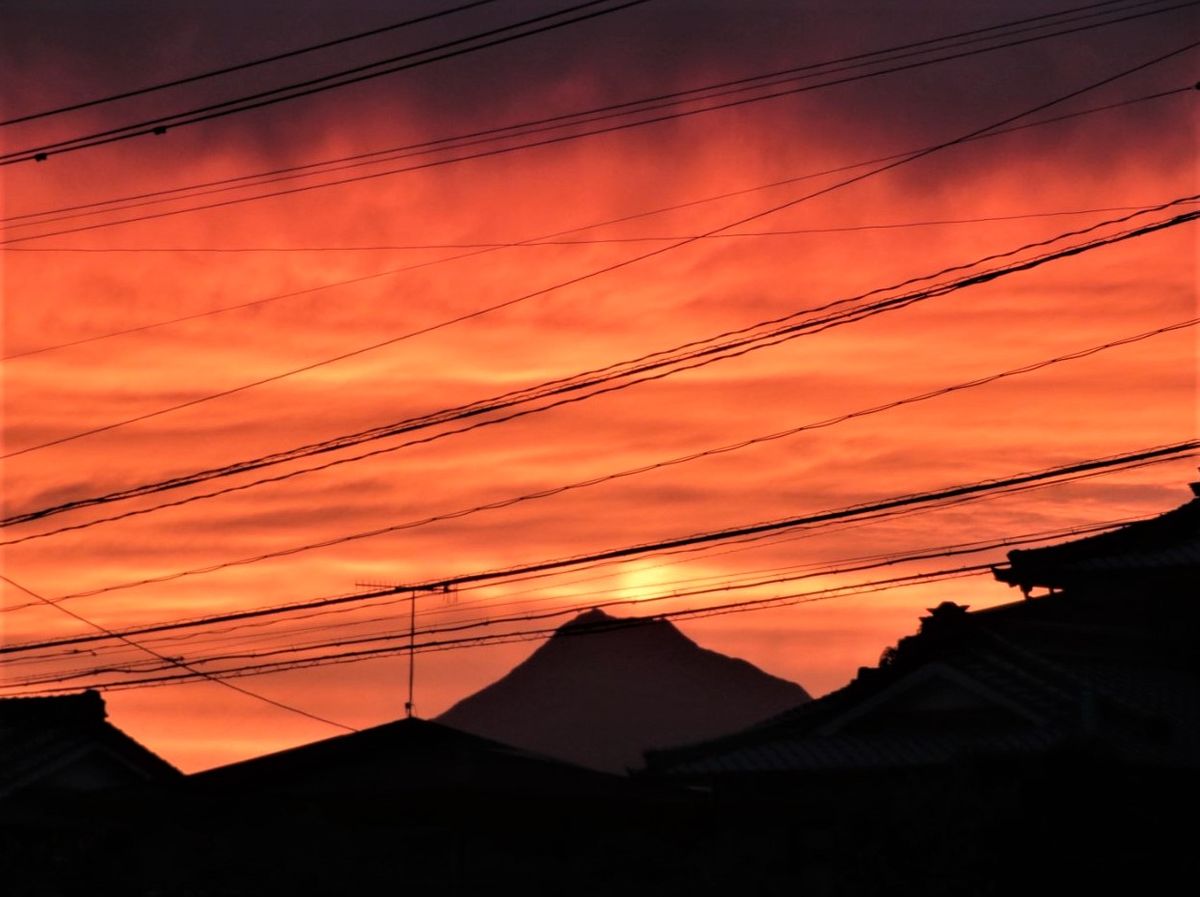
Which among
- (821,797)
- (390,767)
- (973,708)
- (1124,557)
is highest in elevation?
(1124,557)

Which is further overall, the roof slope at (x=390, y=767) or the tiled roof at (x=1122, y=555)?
the tiled roof at (x=1122, y=555)

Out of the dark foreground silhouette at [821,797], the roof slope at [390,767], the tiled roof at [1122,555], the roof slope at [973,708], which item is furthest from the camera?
the tiled roof at [1122,555]

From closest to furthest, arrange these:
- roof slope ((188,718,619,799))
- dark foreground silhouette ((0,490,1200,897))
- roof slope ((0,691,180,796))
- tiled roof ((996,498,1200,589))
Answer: dark foreground silhouette ((0,490,1200,897))
roof slope ((188,718,619,799))
tiled roof ((996,498,1200,589))
roof slope ((0,691,180,796))

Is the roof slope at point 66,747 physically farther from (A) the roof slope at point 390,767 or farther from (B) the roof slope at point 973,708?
(B) the roof slope at point 973,708

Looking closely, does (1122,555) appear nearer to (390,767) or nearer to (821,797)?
(821,797)

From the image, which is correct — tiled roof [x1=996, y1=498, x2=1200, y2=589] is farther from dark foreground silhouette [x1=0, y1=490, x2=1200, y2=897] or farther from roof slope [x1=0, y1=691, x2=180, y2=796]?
roof slope [x1=0, y1=691, x2=180, y2=796]

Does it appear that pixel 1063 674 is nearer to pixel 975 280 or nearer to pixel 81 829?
pixel 975 280

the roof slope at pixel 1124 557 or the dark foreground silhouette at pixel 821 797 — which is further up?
the roof slope at pixel 1124 557

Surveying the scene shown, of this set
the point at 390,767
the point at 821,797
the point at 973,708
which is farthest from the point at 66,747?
the point at 973,708

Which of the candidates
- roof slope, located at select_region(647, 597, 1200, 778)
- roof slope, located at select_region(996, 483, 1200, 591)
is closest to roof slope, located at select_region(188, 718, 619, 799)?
roof slope, located at select_region(647, 597, 1200, 778)

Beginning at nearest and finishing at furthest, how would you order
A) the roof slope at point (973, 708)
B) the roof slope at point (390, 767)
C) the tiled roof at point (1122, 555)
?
the roof slope at point (973, 708)
the roof slope at point (390, 767)
the tiled roof at point (1122, 555)

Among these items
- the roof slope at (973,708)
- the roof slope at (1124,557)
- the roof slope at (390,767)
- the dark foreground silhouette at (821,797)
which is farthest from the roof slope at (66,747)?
the roof slope at (1124,557)

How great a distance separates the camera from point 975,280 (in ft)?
59.4

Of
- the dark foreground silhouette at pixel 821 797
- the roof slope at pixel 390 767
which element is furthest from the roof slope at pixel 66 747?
the roof slope at pixel 390 767
